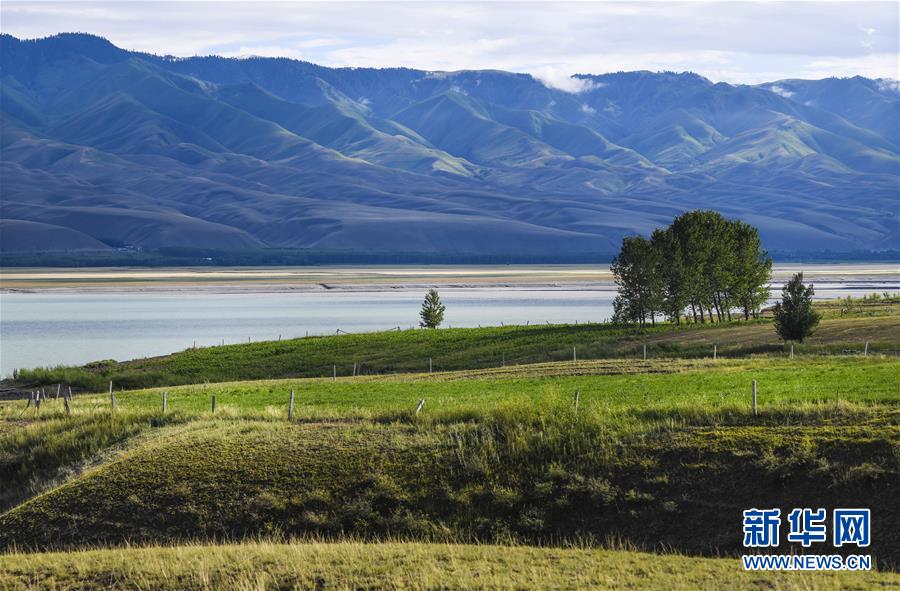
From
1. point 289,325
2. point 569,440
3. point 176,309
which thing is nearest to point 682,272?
point 289,325

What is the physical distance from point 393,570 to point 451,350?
5390cm

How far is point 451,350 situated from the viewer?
76.8m

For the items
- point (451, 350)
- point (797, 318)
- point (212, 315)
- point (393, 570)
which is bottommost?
point (393, 570)

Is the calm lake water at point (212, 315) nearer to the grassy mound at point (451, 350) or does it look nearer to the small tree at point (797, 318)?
the grassy mound at point (451, 350)

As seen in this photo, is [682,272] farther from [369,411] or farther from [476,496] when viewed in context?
[476,496]

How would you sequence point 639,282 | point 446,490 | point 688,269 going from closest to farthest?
point 446,490
point 639,282
point 688,269

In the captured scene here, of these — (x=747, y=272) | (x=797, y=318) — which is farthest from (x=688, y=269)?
(x=797, y=318)

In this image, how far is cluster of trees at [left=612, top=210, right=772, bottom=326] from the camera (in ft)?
289

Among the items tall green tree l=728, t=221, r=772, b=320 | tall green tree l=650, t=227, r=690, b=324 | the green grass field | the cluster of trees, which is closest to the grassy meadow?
the green grass field

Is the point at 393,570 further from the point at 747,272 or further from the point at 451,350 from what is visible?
the point at 747,272

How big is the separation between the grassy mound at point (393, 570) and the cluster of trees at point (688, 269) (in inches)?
2538

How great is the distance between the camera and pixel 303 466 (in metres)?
30.9

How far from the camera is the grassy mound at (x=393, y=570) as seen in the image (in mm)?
21484

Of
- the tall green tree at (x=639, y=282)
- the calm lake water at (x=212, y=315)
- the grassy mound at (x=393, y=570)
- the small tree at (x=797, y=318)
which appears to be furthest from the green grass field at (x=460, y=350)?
the grassy mound at (x=393, y=570)
